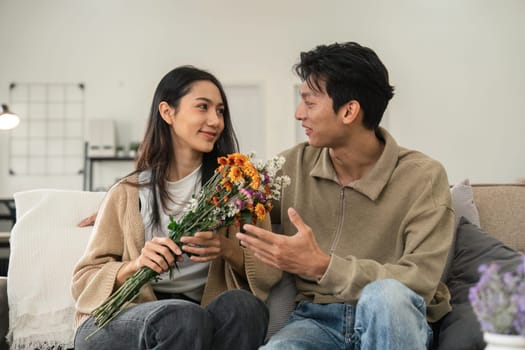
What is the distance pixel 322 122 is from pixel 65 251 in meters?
1.01

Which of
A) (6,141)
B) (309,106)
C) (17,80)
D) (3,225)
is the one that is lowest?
(3,225)

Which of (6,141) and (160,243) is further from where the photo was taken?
(6,141)

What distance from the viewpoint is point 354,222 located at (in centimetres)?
207

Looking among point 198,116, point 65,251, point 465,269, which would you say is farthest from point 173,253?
point 465,269

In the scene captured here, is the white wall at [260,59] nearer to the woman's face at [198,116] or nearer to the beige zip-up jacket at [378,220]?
the woman's face at [198,116]

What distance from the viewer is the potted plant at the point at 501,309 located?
3.28 ft

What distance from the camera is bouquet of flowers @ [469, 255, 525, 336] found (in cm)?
100

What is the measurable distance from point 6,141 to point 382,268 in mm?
6818

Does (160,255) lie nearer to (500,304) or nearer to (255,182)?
(255,182)

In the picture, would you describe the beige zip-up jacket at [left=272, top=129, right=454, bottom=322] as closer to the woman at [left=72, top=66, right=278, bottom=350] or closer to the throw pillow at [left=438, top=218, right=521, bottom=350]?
the throw pillow at [left=438, top=218, right=521, bottom=350]

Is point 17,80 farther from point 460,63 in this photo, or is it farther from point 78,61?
point 460,63

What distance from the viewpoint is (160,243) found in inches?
72.2

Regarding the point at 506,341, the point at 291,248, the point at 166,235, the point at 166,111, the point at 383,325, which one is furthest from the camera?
the point at 166,111

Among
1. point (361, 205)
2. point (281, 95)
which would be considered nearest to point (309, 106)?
point (361, 205)
